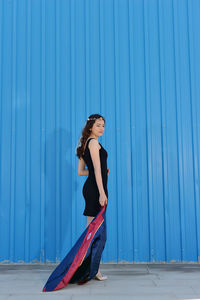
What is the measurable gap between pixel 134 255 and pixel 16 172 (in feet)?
5.63

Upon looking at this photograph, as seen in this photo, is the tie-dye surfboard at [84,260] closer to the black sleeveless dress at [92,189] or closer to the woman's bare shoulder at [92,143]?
the black sleeveless dress at [92,189]

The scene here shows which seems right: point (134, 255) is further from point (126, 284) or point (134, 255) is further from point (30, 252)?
point (30, 252)

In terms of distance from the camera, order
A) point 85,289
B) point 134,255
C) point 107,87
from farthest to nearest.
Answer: point 107,87
point 134,255
point 85,289

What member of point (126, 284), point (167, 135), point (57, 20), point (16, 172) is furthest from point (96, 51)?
point (126, 284)

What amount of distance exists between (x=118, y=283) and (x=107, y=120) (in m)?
1.84

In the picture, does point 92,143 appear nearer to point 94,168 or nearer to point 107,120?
point 94,168

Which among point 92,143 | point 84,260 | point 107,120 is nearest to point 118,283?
point 84,260

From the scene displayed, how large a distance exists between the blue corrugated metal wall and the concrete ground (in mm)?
199

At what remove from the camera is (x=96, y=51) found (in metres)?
3.67

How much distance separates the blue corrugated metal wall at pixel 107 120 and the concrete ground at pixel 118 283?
20cm

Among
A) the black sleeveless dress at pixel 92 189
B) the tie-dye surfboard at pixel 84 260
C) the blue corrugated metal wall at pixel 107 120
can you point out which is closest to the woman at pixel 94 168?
the black sleeveless dress at pixel 92 189

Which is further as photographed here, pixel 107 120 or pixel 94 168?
pixel 107 120

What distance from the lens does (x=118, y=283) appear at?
256cm

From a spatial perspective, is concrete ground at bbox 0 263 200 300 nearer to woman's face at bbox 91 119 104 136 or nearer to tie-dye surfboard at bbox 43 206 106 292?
tie-dye surfboard at bbox 43 206 106 292
